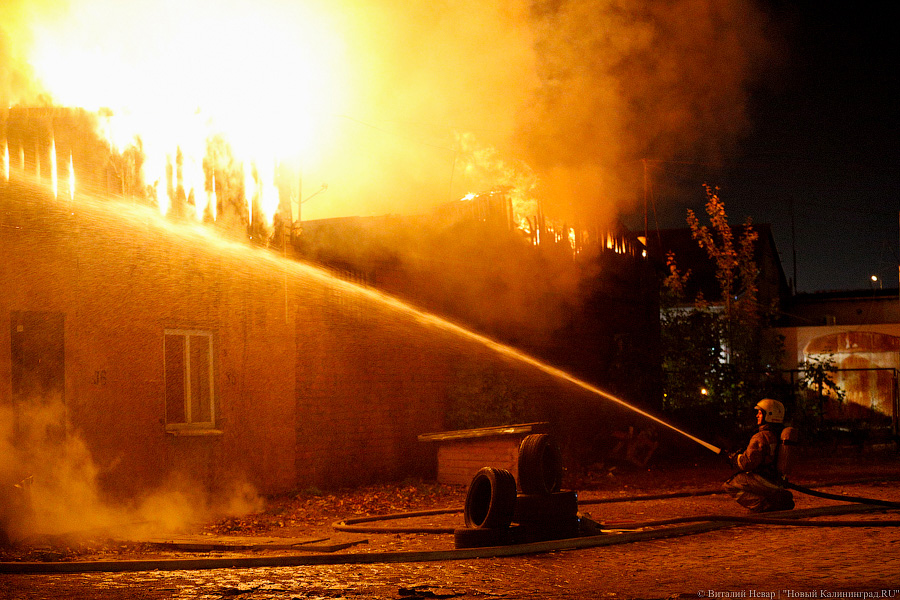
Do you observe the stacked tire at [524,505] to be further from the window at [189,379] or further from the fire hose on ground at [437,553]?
the window at [189,379]

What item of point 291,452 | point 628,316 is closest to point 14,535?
point 291,452

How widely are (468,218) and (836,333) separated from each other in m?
→ 18.6

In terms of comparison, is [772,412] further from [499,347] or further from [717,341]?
[717,341]

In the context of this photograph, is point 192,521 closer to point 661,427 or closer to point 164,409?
point 164,409

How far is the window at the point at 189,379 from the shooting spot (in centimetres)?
1098

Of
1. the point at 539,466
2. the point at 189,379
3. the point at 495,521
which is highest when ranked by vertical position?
the point at 189,379

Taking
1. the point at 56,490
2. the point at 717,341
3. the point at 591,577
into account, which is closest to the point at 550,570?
the point at 591,577

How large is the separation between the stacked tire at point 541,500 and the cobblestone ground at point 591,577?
38 centimetres

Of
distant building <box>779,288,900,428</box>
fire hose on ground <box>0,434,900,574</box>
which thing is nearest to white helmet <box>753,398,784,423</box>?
fire hose on ground <box>0,434,900,574</box>

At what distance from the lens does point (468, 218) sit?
16766 mm

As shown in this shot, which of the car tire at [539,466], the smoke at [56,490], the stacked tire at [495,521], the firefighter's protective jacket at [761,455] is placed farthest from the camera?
the firefighter's protective jacket at [761,455]

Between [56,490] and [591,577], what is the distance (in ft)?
19.4

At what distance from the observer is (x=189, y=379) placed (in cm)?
1114

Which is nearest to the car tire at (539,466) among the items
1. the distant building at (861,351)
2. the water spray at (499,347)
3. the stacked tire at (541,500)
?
the stacked tire at (541,500)
